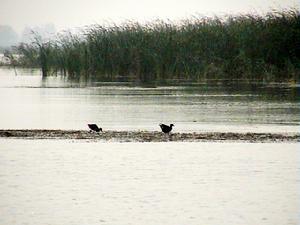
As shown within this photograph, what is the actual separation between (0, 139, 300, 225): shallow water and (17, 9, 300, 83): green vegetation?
17066mm

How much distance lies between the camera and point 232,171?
12.2 metres

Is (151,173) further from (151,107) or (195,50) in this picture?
(195,50)

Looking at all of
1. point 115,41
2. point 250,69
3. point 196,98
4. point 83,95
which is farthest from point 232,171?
point 115,41

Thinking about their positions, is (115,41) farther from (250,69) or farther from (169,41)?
(250,69)

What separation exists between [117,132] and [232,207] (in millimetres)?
7490

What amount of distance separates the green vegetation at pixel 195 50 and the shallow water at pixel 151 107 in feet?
5.57

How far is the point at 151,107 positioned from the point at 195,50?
9.81 meters

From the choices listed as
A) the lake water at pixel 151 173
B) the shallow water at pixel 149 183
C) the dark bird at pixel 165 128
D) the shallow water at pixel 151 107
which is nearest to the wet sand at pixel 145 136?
the dark bird at pixel 165 128

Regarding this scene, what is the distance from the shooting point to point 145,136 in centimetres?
1631

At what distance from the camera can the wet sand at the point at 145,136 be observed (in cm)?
1588

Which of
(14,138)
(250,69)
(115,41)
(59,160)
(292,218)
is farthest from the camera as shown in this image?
(115,41)

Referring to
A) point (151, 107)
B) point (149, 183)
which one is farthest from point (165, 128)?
point (151, 107)

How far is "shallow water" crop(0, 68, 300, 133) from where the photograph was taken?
1884 cm

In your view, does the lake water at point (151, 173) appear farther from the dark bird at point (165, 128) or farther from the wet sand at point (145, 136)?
the dark bird at point (165, 128)
